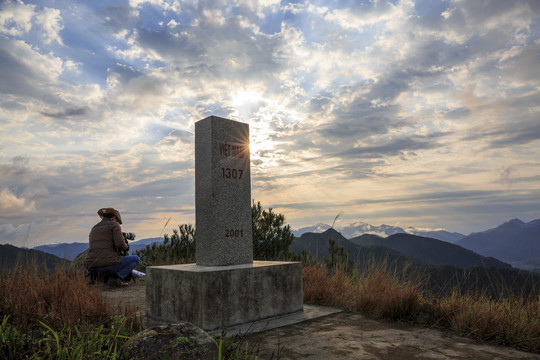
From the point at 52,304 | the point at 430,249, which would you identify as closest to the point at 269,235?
the point at 52,304

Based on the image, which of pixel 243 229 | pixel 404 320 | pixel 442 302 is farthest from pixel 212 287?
pixel 442 302

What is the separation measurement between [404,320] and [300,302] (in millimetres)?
1531

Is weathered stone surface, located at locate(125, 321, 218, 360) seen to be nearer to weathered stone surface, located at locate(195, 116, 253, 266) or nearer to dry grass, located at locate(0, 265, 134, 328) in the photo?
dry grass, located at locate(0, 265, 134, 328)

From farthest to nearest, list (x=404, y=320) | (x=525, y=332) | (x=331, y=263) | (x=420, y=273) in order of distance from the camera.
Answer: (x=331, y=263) → (x=420, y=273) → (x=404, y=320) → (x=525, y=332)

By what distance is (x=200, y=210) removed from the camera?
5.62 m

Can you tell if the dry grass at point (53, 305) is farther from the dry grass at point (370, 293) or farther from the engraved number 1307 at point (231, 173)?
the dry grass at point (370, 293)

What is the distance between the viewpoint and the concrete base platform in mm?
4531

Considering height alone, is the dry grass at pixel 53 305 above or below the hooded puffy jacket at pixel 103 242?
below

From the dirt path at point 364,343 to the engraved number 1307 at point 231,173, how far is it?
2.28 metres

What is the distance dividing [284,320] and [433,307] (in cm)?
210

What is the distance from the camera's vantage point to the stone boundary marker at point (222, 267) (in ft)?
15.1

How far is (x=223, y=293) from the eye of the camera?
4641 millimetres

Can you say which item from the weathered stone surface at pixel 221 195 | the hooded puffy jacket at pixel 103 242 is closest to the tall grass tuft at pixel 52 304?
the weathered stone surface at pixel 221 195

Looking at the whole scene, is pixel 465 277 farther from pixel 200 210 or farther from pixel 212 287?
pixel 200 210
